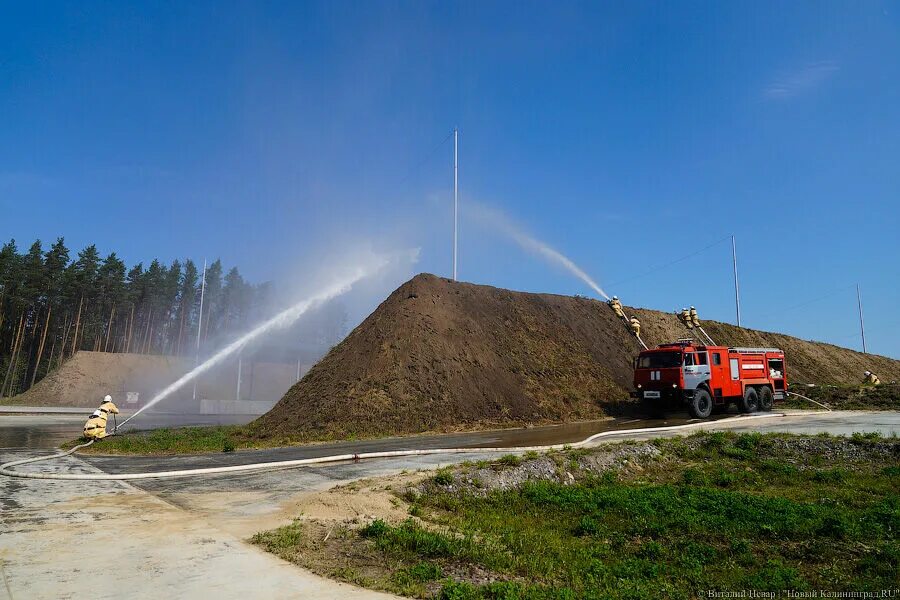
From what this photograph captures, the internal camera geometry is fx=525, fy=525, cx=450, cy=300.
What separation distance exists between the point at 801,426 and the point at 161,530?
24280 millimetres

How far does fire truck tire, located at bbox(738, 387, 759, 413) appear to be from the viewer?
28750 mm

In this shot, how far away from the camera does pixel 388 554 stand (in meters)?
7.05

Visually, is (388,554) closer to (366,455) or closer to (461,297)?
(366,455)

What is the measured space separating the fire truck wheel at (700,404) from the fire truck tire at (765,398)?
5808 millimetres

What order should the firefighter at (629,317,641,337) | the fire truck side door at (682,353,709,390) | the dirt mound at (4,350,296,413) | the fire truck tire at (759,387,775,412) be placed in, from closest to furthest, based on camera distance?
1. the fire truck side door at (682,353,709,390)
2. the fire truck tire at (759,387,775,412)
3. the firefighter at (629,317,641,337)
4. the dirt mound at (4,350,296,413)

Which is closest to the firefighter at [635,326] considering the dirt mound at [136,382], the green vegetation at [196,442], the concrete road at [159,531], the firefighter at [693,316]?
the firefighter at [693,316]

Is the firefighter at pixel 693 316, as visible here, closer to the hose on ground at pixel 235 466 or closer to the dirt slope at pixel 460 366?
the dirt slope at pixel 460 366

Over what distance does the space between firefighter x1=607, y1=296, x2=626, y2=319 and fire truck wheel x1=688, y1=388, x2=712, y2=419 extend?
1676 centimetres

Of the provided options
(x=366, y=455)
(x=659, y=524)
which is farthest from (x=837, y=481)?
(x=366, y=455)

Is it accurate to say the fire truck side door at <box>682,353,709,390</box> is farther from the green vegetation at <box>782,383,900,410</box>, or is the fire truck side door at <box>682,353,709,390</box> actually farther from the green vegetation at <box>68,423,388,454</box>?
the green vegetation at <box>68,423,388,454</box>

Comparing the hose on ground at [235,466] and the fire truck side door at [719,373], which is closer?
the hose on ground at [235,466]

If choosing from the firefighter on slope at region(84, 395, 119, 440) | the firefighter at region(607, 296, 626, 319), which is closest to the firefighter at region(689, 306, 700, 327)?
the firefighter at region(607, 296, 626, 319)

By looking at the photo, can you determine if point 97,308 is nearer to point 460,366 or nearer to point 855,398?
point 460,366

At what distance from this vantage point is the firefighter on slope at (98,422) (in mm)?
19562
